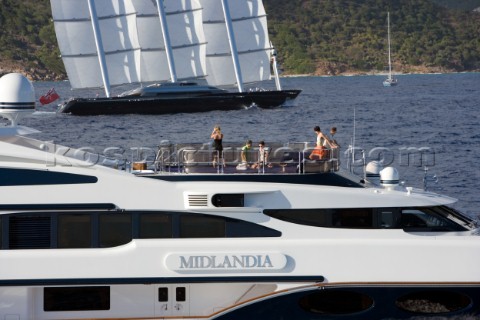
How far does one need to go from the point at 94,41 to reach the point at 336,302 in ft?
212

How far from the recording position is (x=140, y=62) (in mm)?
80375

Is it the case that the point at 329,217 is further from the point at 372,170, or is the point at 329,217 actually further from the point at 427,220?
the point at 372,170

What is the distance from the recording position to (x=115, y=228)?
15.1 m

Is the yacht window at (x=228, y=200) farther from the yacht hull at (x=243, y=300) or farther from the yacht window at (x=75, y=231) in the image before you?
the yacht window at (x=75, y=231)

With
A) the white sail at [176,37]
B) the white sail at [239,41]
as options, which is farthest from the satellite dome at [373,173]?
the white sail at [239,41]

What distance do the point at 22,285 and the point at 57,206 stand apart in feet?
3.90

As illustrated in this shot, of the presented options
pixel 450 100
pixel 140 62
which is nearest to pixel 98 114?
pixel 140 62

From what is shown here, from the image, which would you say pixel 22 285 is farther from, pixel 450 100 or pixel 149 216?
pixel 450 100

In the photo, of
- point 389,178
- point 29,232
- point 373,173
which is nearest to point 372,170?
point 373,173

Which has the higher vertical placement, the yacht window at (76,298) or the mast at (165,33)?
the mast at (165,33)

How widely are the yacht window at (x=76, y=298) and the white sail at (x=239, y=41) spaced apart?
66.2 m

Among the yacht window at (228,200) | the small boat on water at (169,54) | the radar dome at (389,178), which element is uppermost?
the small boat on water at (169,54)

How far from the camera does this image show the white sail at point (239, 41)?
3179 inches

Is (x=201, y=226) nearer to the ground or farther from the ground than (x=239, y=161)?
nearer to the ground
